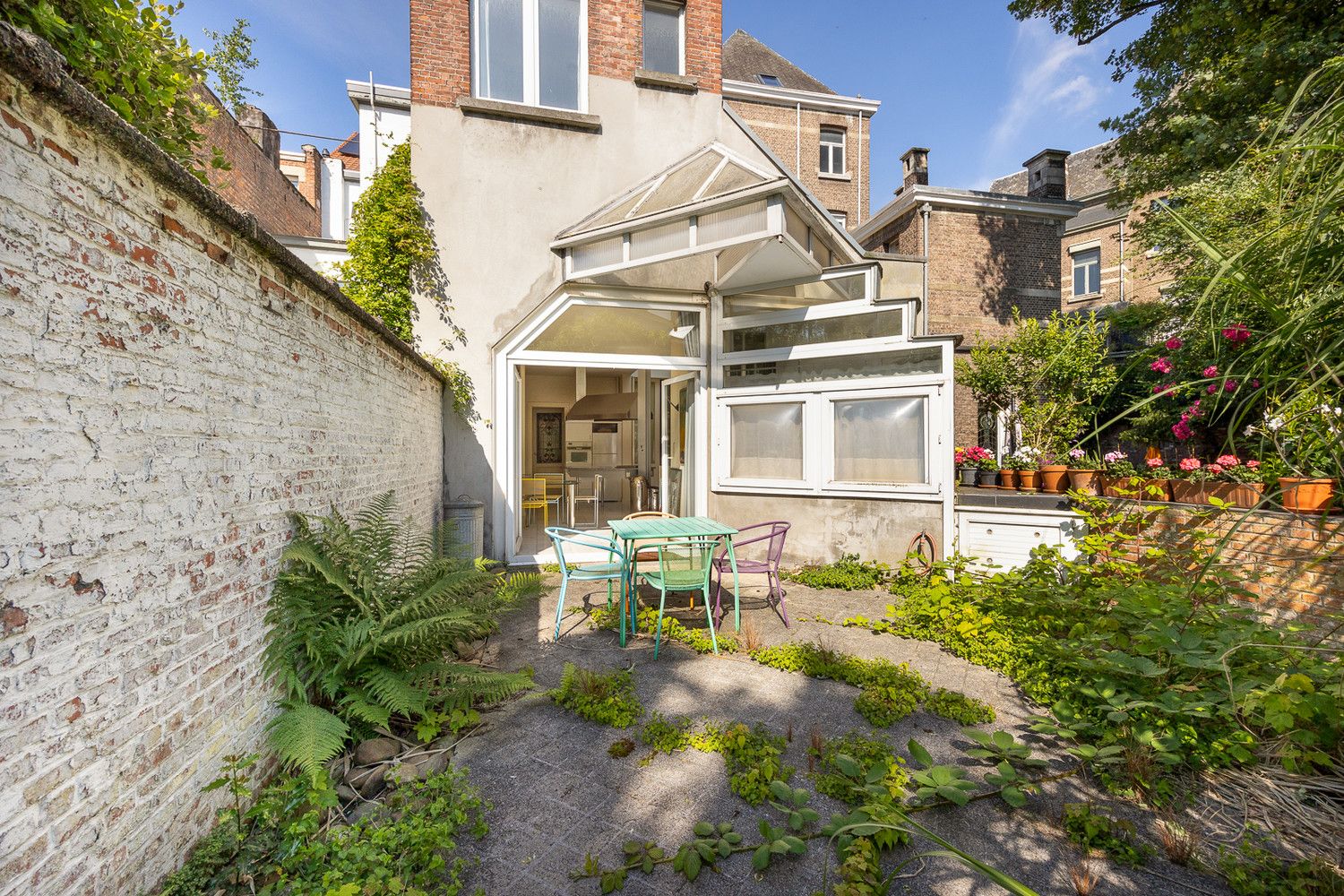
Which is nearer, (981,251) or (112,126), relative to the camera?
(112,126)

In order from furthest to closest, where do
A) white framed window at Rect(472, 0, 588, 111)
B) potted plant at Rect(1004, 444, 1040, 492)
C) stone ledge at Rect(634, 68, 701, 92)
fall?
stone ledge at Rect(634, 68, 701, 92), white framed window at Rect(472, 0, 588, 111), potted plant at Rect(1004, 444, 1040, 492)

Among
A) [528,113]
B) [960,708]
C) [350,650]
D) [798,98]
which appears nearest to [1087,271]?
[798,98]

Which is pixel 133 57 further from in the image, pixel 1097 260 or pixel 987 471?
pixel 1097 260

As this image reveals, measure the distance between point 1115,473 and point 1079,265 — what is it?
15160 millimetres

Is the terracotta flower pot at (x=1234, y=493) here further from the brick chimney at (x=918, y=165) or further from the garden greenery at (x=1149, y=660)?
the brick chimney at (x=918, y=165)

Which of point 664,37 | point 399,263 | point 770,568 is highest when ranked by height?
point 664,37

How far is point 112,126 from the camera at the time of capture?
1.47 m

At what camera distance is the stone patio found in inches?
74.0

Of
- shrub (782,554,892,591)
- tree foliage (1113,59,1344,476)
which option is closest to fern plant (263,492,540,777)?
tree foliage (1113,59,1344,476)

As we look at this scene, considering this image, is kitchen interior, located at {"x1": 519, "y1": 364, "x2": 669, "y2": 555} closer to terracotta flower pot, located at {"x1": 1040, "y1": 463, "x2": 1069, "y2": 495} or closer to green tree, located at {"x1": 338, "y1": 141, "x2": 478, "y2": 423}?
green tree, located at {"x1": 338, "y1": 141, "x2": 478, "y2": 423}

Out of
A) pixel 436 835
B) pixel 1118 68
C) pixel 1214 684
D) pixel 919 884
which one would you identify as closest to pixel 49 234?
pixel 436 835

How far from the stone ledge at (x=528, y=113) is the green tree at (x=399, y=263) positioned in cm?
94

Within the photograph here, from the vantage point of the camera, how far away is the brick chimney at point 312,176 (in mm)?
16375

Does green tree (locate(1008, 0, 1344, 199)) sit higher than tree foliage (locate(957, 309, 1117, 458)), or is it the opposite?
green tree (locate(1008, 0, 1344, 199))
